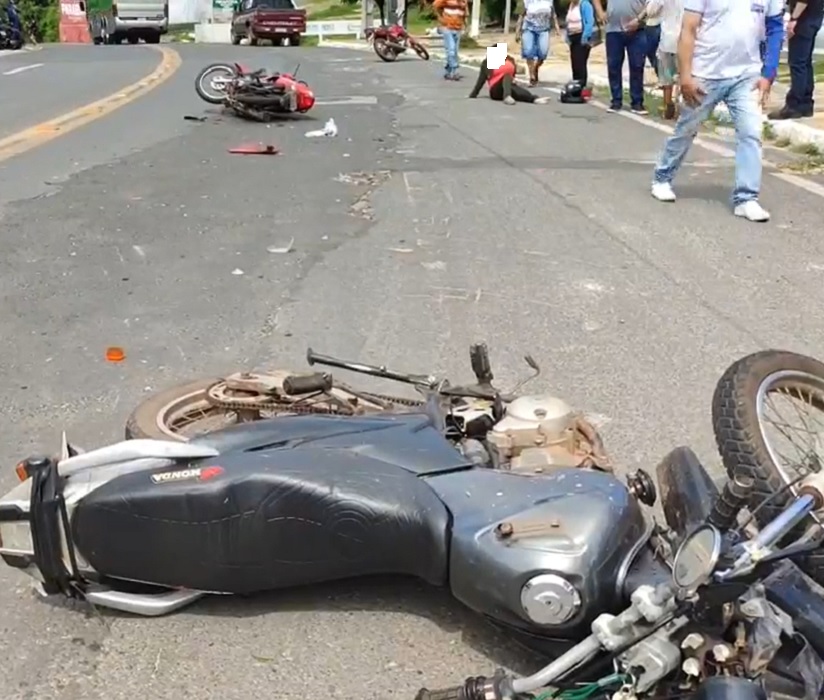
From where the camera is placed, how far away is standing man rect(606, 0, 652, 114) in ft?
46.6

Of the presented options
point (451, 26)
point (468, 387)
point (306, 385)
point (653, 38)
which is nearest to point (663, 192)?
point (468, 387)

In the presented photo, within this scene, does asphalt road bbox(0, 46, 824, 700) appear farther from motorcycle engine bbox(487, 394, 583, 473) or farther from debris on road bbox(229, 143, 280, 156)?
motorcycle engine bbox(487, 394, 583, 473)

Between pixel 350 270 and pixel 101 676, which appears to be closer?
pixel 101 676

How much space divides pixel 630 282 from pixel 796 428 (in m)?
2.81

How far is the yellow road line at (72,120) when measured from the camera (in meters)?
10.9

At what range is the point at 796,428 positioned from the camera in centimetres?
317

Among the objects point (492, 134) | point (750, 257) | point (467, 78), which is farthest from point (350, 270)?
point (467, 78)

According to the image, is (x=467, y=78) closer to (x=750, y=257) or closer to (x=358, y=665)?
(x=750, y=257)

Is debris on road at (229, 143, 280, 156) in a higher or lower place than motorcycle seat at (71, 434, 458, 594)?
lower

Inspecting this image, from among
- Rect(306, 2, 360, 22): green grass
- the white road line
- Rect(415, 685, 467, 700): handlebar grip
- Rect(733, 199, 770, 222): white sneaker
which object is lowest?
Rect(306, 2, 360, 22): green grass

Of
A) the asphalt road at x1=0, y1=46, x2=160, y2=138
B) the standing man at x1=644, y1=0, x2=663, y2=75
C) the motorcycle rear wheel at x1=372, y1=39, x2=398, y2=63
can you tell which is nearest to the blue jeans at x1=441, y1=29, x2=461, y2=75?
the asphalt road at x1=0, y1=46, x2=160, y2=138

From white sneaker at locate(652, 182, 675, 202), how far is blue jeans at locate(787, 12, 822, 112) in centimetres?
443

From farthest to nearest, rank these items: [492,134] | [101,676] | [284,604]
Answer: [492,134] < [284,604] < [101,676]

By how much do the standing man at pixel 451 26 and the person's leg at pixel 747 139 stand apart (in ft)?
44.9
